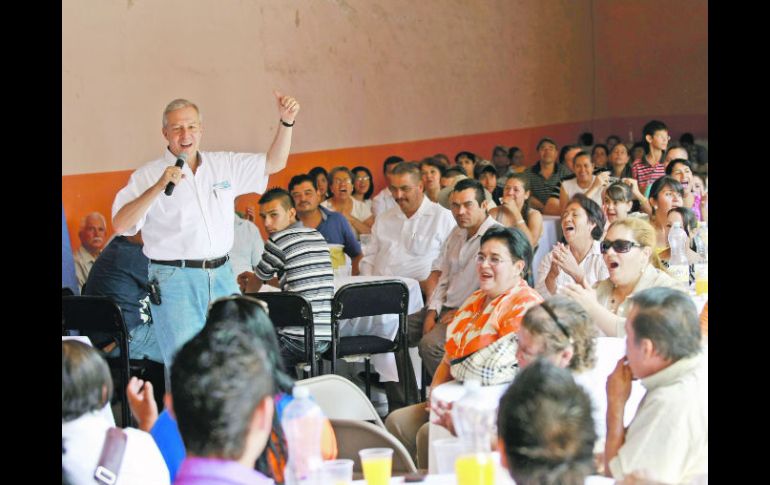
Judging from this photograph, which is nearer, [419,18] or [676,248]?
[676,248]

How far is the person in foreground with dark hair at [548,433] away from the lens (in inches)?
94.1

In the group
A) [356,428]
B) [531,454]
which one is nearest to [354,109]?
[356,428]

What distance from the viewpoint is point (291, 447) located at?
2832mm

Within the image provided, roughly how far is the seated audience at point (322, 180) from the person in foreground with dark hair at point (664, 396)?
17.3 feet

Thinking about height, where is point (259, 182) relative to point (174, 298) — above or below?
above

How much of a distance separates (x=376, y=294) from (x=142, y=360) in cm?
116

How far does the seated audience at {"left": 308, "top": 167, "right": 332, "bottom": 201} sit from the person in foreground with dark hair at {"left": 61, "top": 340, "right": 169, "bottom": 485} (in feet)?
17.4

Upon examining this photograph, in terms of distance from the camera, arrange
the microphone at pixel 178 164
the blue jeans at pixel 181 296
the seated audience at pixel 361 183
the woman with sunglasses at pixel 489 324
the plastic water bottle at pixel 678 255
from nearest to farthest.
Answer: the woman with sunglasses at pixel 489 324, the microphone at pixel 178 164, the blue jeans at pixel 181 296, the plastic water bottle at pixel 678 255, the seated audience at pixel 361 183

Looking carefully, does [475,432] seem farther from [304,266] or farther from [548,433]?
[304,266]

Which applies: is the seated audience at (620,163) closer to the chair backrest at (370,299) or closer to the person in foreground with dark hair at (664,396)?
the chair backrest at (370,299)

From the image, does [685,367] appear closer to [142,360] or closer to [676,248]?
[676,248]

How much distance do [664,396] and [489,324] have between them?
44.2 inches

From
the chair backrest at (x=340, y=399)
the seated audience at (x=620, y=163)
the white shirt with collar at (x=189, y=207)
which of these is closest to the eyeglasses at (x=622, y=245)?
the chair backrest at (x=340, y=399)
